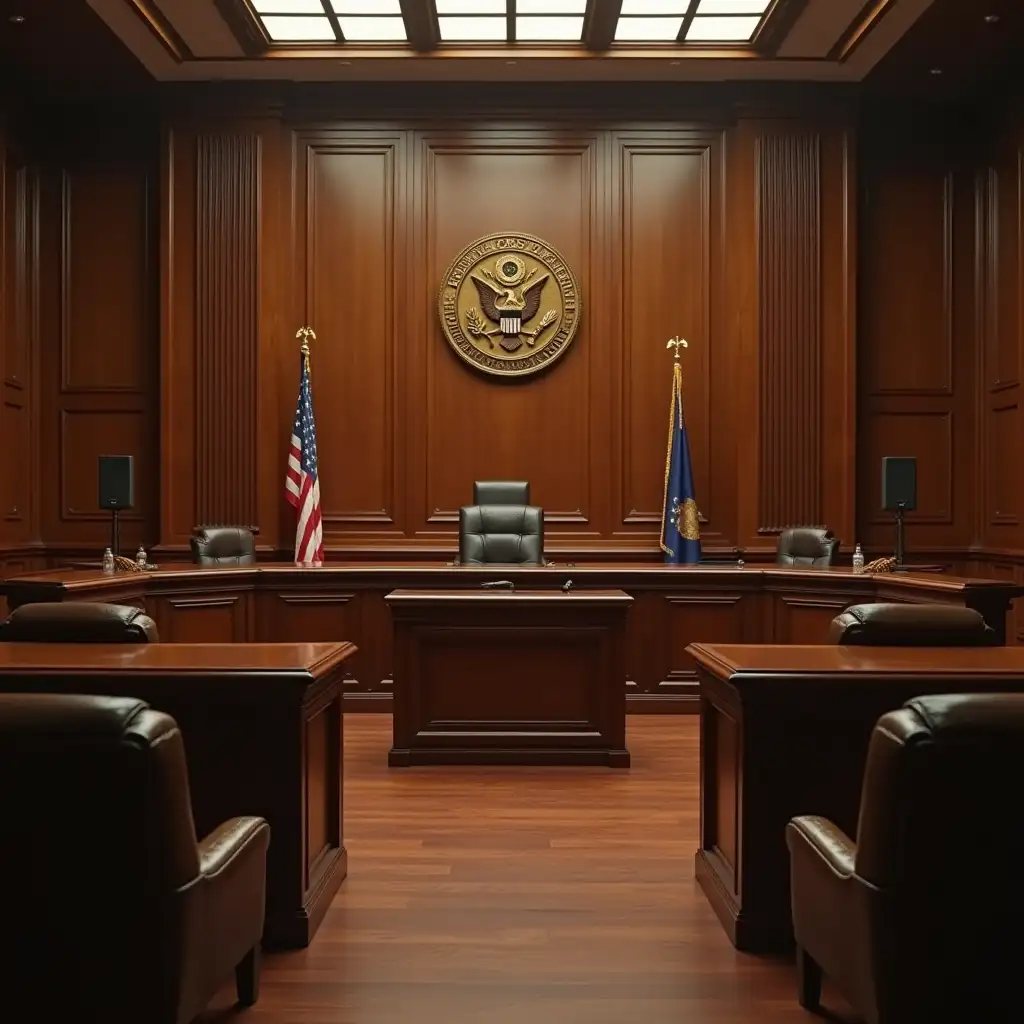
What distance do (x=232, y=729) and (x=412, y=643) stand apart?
228 centimetres

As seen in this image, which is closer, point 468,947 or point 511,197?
point 468,947

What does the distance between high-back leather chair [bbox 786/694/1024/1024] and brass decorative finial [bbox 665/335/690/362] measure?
6.20m

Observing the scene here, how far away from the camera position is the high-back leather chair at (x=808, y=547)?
6898 mm

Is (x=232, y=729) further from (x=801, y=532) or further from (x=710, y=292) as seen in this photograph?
(x=710, y=292)

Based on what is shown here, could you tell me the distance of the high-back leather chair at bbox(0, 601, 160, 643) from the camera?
3.20m

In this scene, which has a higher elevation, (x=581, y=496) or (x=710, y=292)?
(x=710, y=292)

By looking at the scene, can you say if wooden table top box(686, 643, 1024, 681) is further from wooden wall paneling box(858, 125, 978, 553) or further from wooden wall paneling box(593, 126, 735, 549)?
Result: wooden wall paneling box(858, 125, 978, 553)

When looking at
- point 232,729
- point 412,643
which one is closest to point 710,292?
point 412,643

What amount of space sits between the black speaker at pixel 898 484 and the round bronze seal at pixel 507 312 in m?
2.54

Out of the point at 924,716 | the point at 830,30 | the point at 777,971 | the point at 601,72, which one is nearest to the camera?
the point at 924,716

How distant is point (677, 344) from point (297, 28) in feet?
10.8

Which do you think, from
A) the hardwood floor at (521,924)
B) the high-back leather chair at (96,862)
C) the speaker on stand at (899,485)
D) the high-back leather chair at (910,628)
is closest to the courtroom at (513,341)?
the hardwood floor at (521,924)

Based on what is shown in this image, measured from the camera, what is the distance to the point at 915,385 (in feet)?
26.6

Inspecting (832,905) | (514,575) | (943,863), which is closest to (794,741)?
(832,905)
